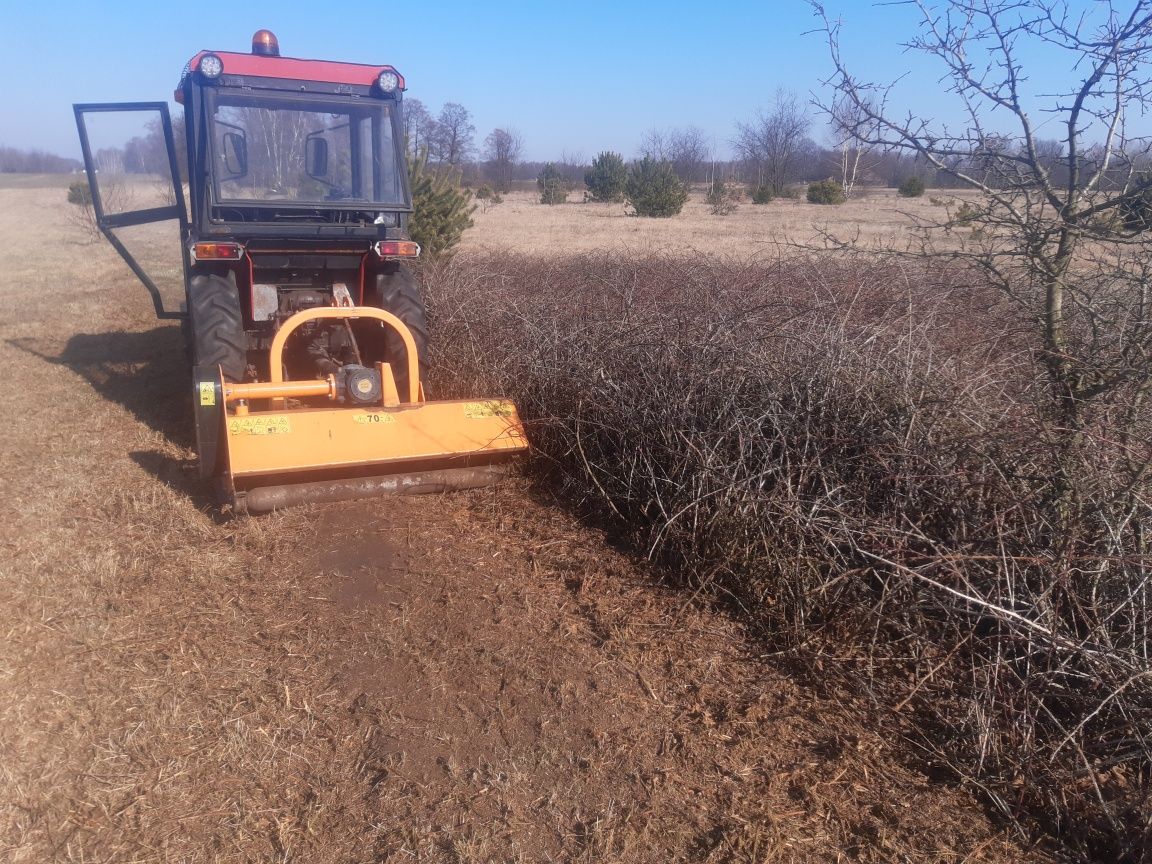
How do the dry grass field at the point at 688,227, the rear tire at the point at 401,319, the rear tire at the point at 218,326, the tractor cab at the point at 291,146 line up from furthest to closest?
the dry grass field at the point at 688,227, the rear tire at the point at 401,319, the tractor cab at the point at 291,146, the rear tire at the point at 218,326

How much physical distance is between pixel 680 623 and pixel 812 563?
0.62 m

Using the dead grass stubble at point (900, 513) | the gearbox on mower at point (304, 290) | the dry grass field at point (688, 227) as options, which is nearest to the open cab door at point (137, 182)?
the gearbox on mower at point (304, 290)

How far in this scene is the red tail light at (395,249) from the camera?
5.63 meters

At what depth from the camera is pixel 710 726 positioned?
3.01 meters

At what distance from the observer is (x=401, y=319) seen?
234 inches

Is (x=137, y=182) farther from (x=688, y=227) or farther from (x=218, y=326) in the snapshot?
(x=688, y=227)

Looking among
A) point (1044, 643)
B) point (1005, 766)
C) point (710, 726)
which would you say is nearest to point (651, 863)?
point (710, 726)

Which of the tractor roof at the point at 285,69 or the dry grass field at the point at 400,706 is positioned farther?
the tractor roof at the point at 285,69

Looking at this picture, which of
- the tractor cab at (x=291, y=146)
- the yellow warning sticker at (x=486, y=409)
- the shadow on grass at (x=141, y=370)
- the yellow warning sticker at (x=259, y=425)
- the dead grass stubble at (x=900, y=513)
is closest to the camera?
the dead grass stubble at (x=900, y=513)

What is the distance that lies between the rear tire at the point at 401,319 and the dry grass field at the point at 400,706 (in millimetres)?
1254

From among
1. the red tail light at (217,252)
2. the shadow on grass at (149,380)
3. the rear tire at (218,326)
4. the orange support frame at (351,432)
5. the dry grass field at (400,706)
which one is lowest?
the dry grass field at (400,706)

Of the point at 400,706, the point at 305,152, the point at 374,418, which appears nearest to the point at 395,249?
the point at 305,152

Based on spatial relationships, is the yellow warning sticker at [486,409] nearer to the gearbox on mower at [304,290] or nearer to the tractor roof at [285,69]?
the gearbox on mower at [304,290]

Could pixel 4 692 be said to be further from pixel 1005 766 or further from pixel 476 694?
pixel 1005 766
